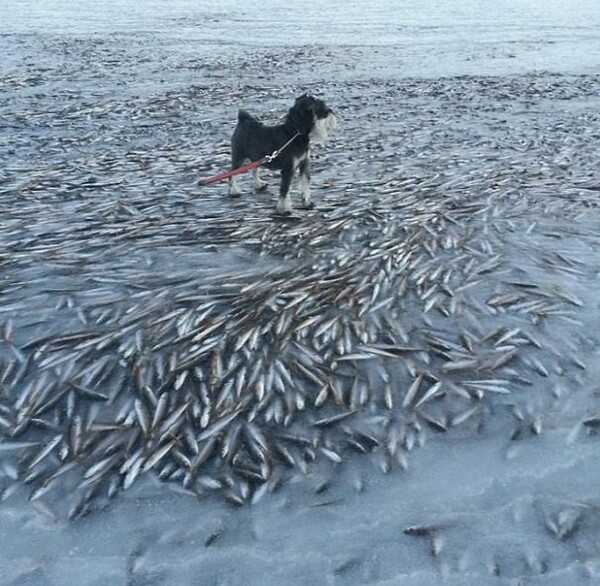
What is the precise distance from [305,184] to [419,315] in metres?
3.75

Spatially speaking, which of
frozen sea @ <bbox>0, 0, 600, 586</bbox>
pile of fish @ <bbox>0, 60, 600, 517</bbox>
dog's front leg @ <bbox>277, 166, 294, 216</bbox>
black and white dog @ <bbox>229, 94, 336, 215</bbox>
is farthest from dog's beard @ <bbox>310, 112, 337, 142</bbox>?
frozen sea @ <bbox>0, 0, 600, 586</bbox>

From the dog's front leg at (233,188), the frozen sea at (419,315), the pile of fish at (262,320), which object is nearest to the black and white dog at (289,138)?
the dog's front leg at (233,188)

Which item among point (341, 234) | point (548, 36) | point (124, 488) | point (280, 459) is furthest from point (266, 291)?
point (548, 36)

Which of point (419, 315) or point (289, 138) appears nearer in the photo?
point (419, 315)

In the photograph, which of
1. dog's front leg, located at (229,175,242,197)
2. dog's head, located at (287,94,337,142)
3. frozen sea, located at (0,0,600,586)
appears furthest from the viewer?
dog's front leg, located at (229,175,242,197)

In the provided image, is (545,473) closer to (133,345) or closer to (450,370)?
(450,370)

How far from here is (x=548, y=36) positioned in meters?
32.5

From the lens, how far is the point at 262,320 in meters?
6.68

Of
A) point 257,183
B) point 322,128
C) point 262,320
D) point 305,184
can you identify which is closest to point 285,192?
point 305,184

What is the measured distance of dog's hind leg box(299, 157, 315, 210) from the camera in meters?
9.61

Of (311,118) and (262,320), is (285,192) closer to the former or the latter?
(311,118)

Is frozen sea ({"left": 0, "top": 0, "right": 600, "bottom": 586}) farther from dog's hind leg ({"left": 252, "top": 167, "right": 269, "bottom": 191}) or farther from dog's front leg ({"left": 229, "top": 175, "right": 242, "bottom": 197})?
dog's hind leg ({"left": 252, "top": 167, "right": 269, "bottom": 191})

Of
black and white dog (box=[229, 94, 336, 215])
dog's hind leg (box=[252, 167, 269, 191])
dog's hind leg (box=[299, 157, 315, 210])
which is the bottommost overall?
dog's hind leg (box=[252, 167, 269, 191])

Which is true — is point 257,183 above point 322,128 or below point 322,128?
below
